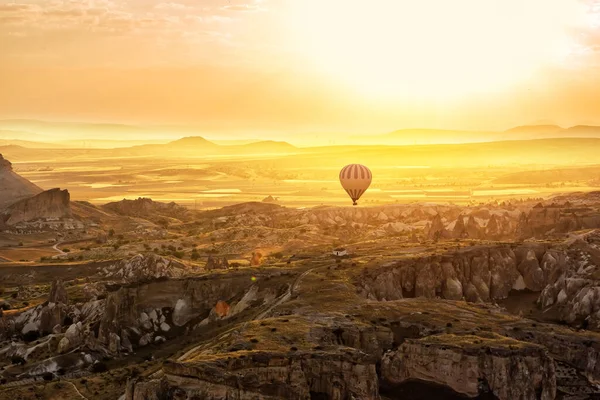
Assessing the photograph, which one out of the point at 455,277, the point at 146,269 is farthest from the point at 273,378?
the point at 146,269

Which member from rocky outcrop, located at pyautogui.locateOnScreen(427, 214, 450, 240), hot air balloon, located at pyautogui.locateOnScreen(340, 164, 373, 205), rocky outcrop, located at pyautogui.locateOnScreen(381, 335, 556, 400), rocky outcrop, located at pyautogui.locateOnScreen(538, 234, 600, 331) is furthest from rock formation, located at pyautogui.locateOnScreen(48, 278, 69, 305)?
hot air balloon, located at pyautogui.locateOnScreen(340, 164, 373, 205)

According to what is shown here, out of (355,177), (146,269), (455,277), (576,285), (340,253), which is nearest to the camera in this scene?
(576,285)

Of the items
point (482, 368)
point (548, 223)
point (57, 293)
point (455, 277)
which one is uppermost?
point (548, 223)

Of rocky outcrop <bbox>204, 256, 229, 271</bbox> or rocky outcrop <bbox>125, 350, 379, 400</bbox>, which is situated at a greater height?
rocky outcrop <bbox>125, 350, 379, 400</bbox>

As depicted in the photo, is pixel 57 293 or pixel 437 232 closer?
pixel 57 293

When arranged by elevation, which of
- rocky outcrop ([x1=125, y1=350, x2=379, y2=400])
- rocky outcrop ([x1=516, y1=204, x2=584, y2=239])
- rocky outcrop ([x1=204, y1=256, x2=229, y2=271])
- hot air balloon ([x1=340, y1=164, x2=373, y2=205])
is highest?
hot air balloon ([x1=340, y1=164, x2=373, y2=205])

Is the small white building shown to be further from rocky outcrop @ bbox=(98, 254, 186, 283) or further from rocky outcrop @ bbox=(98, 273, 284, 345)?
rocky outcrop @ bbox=(98, 254, 186, 283)

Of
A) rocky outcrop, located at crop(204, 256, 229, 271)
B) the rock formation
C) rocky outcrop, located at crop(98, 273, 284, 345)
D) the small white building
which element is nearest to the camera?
rocky outcrop, located at crop(98, 273, 284, 345)

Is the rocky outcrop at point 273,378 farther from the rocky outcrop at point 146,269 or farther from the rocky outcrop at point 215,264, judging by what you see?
the rocky outcrop at point 215,264

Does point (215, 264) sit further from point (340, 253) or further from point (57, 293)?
point (57, 293)

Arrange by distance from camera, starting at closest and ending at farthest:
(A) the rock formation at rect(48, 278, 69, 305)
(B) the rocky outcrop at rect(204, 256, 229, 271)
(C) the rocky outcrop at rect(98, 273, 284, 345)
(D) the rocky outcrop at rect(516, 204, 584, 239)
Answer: (C) the rocky outcrop at rect(98, 273, 284, 345) → (A) the rock formation at rect(48, 278, 69, 305) → (B) the rocky outcrop at rect(204, 256, 229, 271) → (D) the rocky outcrop at rect(516, 204, 584, 239)
